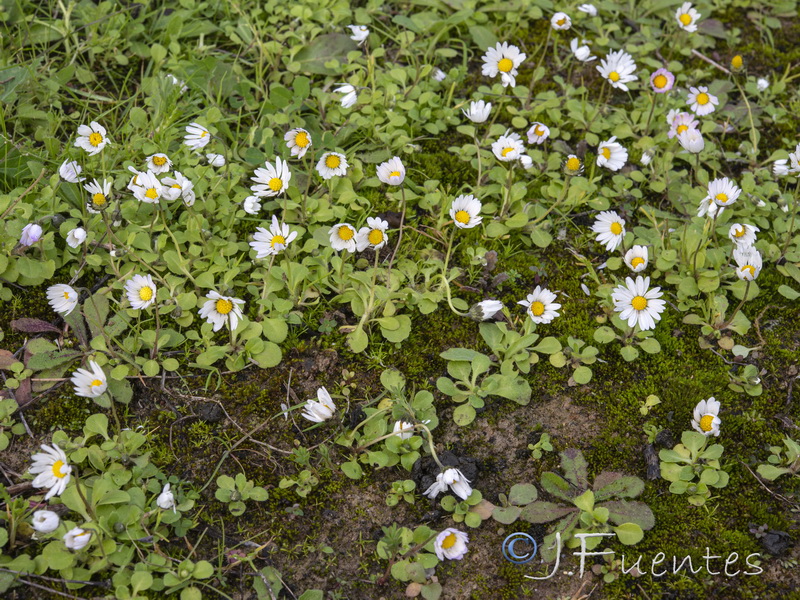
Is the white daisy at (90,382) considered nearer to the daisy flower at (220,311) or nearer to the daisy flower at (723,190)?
the daisy flower at (220,311)

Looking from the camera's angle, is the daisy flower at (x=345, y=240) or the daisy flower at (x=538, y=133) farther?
the daisy flower at (x=538, y=133)

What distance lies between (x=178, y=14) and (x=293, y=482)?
223 cm

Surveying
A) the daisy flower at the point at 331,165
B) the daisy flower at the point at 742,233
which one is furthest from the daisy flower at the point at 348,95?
the daisy flower at the point at 742,233

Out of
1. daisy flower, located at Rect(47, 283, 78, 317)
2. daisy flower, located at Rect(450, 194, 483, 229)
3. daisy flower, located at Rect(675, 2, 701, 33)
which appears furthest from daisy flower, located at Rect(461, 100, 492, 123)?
daisy flower, located at Rect(47, 283, 78, 317)

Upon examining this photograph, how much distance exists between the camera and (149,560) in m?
2.05

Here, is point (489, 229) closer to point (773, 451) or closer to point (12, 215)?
point (773, 451)

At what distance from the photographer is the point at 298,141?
279 cm

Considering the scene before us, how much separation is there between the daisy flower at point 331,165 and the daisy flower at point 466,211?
455mm

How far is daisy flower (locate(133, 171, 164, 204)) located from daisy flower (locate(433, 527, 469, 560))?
150 cm

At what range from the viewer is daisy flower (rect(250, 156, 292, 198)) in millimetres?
2705

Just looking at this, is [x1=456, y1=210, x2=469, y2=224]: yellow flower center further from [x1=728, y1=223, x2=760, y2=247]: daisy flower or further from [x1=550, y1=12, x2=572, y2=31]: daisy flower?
[x1=550, y1=12, x2=572, y2=31]: daisy flower

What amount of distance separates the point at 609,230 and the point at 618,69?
94cm

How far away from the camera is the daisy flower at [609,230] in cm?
283

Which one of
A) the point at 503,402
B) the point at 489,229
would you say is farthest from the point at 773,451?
the point at 489,229
